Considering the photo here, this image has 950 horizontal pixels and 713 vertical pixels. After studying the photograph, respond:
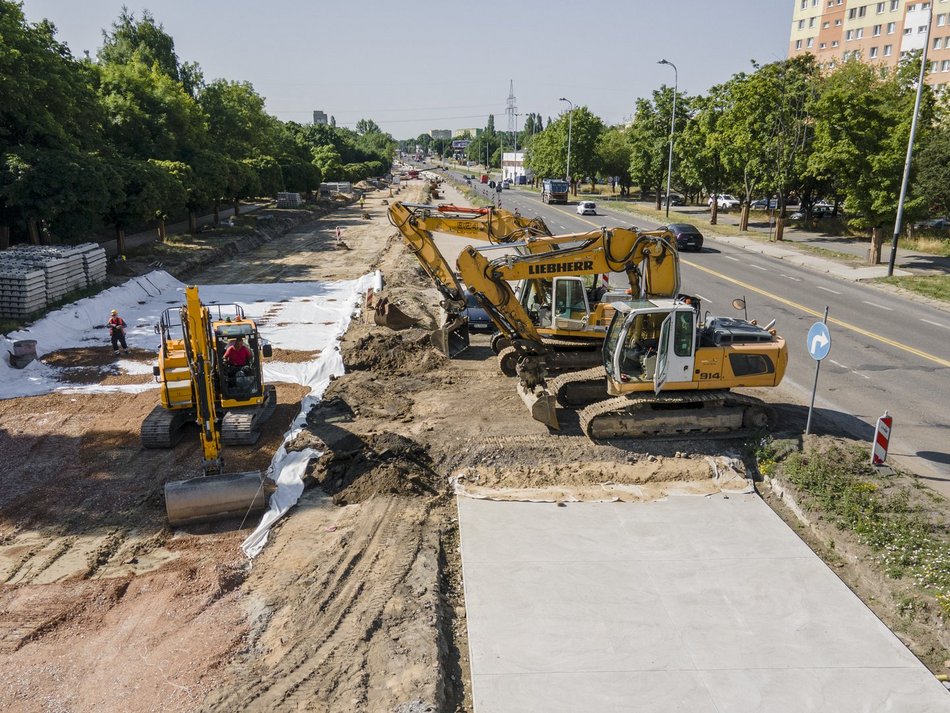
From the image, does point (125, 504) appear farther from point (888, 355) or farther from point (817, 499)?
point (888, 355)

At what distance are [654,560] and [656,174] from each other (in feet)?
193

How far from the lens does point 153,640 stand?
28.7 feet

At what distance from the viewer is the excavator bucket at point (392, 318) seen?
22.0 m

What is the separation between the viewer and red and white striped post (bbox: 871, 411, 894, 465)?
1195cm

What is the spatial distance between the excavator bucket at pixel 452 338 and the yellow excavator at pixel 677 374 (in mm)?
5921

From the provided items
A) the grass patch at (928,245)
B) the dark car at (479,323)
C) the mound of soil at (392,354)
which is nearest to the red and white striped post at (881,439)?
the mound of soil at (392,354)

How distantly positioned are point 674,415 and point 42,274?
2162 centimetres

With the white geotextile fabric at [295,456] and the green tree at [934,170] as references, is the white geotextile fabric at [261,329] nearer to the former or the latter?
the white geotextile fabric at [295,456]

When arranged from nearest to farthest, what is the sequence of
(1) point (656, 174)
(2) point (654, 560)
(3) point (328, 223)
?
(2) point (654, 560) → (3) point (328, 223) → (1) point (656, 174)

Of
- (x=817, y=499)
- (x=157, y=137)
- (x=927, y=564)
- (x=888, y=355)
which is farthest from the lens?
(x=157, y=137)

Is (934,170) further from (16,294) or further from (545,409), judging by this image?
(16,294)

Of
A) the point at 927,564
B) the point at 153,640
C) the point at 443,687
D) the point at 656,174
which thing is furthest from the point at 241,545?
the point at 656,174

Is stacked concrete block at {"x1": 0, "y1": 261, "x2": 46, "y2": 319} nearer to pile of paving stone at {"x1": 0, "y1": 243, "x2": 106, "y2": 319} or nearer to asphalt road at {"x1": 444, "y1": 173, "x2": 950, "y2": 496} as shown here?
pile of paving stone at {"x1": 0, "y1": 243, "x2": 106, "y2": 319}

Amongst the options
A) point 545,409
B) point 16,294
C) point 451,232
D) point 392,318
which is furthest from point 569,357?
point 16,294
